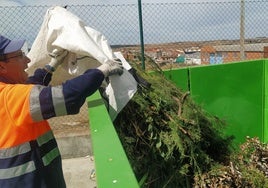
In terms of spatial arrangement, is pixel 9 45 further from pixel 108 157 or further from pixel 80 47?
pixel 108 157

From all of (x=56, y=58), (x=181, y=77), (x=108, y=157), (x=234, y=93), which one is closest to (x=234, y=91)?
(x=234, y=93)

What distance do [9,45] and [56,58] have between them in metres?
0.53

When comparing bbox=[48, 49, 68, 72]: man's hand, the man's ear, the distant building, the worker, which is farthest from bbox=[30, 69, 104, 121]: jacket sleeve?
the distant building

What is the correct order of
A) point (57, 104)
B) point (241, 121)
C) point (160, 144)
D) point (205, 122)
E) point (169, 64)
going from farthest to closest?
1. point (241, 121)
2. point (169, 64)
3. point (205, 122)
4. point (160, 144)
5. point (57, 104)

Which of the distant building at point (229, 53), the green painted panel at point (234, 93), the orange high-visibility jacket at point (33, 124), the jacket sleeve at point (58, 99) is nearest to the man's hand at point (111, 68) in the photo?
the orange high-visibility jacket at point (33, 124)

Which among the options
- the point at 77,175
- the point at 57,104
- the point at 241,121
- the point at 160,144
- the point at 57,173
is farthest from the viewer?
the point at 77,175

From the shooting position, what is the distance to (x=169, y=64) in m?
4.53

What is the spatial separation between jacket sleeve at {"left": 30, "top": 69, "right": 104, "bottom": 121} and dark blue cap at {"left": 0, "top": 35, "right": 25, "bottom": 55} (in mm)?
393

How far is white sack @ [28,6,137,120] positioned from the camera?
7.29 feet

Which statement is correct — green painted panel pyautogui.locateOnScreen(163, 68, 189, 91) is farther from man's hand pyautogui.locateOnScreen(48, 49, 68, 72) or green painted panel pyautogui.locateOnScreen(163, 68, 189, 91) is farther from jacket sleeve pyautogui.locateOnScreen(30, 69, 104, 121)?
jacket sleeve pyautogui.locateOnScreen(30, 69, 104, 121)

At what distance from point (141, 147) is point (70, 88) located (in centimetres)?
116

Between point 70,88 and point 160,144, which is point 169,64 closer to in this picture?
point 160,144

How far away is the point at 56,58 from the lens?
2.53 metres

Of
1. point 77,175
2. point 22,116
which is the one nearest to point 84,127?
point 77,175
